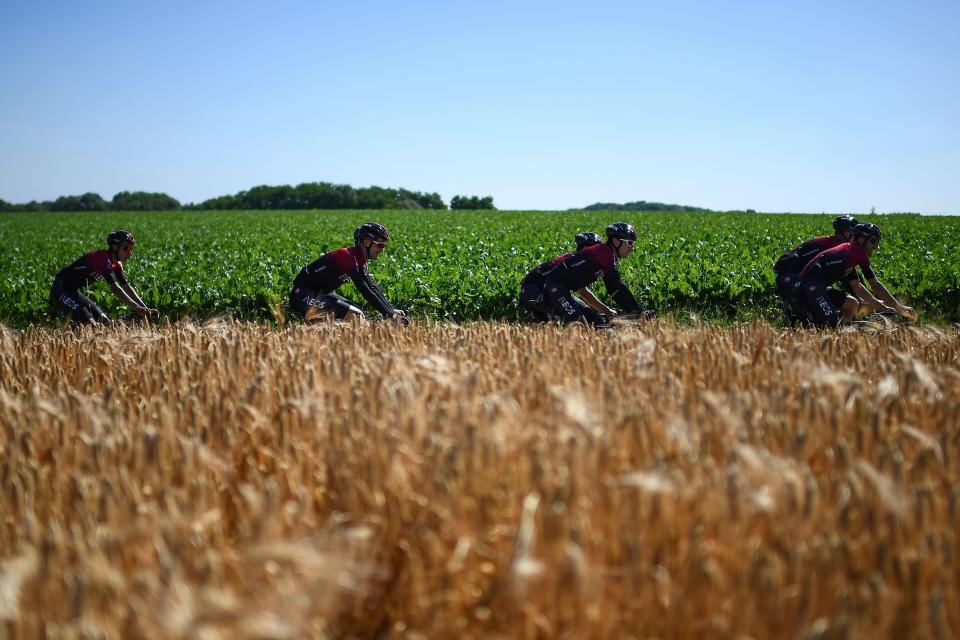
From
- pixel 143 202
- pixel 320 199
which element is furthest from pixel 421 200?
pixel 143 202

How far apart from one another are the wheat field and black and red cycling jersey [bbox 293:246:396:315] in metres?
4.94

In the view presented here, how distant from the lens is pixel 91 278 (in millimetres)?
10312

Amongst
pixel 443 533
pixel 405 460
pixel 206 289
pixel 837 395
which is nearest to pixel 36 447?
pixel 405 460

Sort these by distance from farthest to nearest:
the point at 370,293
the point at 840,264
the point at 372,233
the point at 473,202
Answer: the point at 473,202 < the point at 372,233 < the point at 840,264 < the point at 370,293

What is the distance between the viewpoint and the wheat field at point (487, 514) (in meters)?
1.79

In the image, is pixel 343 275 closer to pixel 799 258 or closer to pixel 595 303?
pixel 595 303

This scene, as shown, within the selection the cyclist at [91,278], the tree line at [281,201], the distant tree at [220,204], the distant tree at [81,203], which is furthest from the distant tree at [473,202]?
the cyclist at [91,278]

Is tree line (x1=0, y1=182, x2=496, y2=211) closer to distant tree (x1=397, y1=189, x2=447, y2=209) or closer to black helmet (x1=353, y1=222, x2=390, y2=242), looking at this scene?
distant tree (x1=397, y1=189, x2=447, y2=209)

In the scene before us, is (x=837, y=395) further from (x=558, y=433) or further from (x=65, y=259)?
(x=65, y=259)

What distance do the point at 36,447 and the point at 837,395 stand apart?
11.9 ft

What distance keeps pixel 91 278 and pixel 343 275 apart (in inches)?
157

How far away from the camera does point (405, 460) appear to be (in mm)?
2646

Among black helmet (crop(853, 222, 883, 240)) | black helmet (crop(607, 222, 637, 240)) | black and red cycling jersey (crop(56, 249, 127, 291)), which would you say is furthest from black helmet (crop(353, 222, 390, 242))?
black helmet (crop(853, 222, 883, 240))

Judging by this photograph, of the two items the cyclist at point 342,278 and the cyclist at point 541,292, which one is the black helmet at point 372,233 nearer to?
the cyclist at point 342,278
